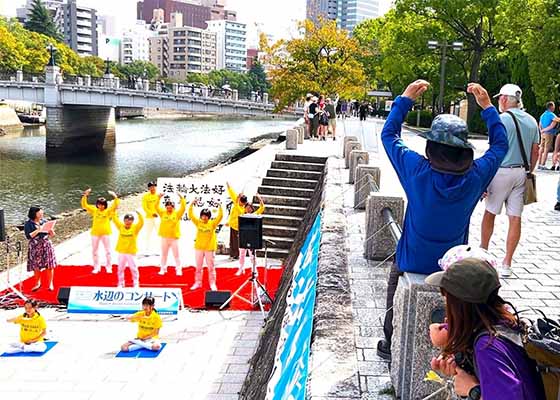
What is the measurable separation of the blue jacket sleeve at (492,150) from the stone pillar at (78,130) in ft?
138

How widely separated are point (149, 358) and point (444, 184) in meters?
6.02

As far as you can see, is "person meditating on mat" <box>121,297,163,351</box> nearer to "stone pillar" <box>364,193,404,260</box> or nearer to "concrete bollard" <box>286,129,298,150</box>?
"stone pillar" <box>364,193,404,260</box>

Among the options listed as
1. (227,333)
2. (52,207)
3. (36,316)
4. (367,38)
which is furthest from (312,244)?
(367,38)

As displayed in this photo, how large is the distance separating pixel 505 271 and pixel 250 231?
487cm

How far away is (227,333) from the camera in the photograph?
9.29m

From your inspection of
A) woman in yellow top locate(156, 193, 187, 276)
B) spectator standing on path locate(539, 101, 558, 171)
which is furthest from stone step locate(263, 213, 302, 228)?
spectator standing on path locate(539, 101, 558, 171)

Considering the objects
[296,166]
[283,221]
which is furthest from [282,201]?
[296,166]

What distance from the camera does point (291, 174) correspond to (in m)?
16.4

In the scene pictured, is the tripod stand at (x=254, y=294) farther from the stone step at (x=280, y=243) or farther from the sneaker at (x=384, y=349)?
the sneaker at (x=384, y=349)

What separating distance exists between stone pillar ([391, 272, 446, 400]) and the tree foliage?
33.9 meters

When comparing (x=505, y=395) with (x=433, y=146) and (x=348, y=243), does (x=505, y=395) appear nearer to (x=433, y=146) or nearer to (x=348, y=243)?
(x=433, y=146)

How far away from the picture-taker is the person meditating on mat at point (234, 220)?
12.7m

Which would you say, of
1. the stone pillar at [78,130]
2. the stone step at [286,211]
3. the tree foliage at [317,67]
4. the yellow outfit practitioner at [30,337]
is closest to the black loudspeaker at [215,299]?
the yellow outfit practitioner at [30,337]

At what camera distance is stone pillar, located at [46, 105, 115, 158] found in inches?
1743
